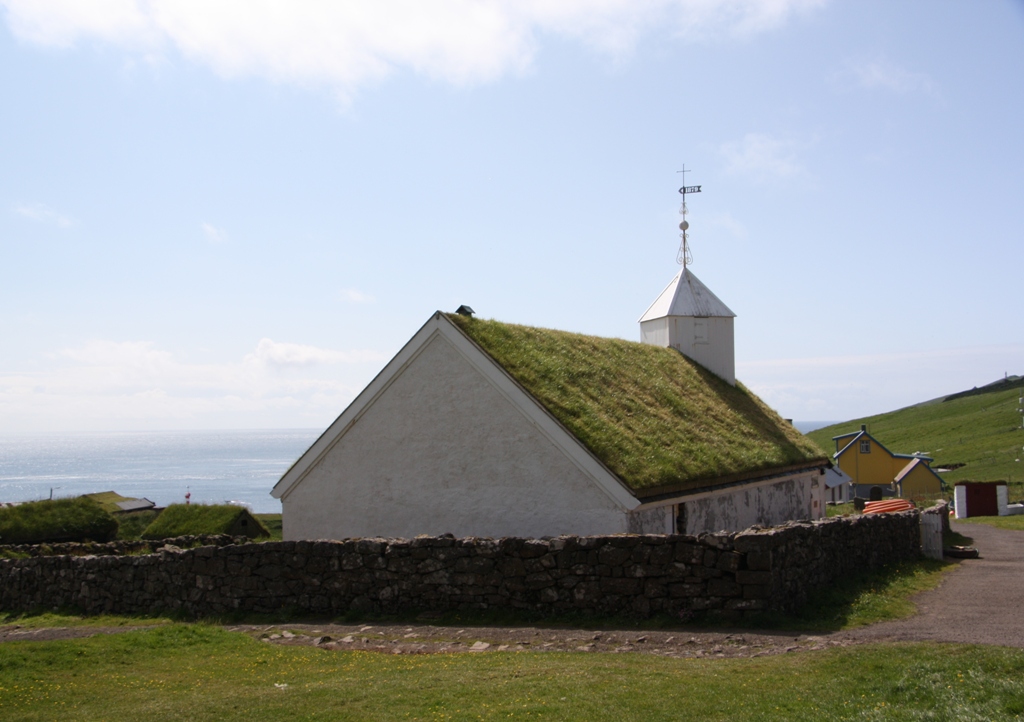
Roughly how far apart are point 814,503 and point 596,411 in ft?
34.5

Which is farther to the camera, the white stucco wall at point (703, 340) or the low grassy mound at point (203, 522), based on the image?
the low grassy mound at point (203, 522)

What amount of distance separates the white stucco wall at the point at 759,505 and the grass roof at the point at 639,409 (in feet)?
1.92

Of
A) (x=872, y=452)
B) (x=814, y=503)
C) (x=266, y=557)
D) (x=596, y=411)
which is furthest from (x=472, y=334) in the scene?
(x=872, y=452)

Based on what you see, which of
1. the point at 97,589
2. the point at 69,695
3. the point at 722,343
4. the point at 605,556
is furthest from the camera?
the point at 722,343

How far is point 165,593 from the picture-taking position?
16.3 m

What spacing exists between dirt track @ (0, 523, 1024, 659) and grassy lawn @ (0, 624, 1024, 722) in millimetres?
641

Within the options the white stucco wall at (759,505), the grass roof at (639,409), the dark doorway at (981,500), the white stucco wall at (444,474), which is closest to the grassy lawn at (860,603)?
the white stucco wall at (759,505)

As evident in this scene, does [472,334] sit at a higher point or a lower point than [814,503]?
higher

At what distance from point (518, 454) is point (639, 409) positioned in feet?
12.3

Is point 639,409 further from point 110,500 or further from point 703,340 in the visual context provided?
point 110,500

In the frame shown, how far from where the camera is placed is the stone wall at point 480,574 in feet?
42.2

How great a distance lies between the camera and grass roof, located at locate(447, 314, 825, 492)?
1750 centimetres

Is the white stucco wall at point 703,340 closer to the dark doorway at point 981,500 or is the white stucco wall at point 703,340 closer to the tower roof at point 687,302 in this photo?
the tower roof at point 687,302

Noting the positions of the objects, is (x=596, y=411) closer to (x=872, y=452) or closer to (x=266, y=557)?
(x=266, y=557)
